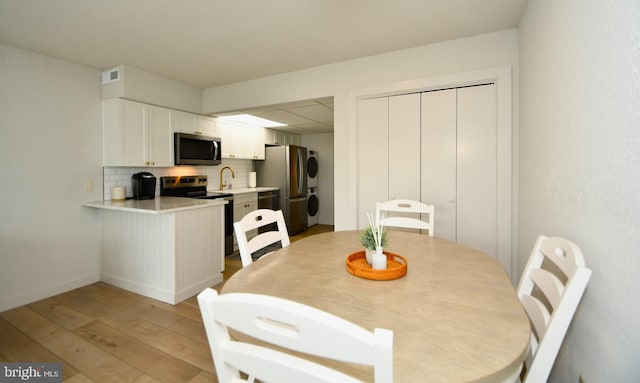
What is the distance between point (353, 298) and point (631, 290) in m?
0.79

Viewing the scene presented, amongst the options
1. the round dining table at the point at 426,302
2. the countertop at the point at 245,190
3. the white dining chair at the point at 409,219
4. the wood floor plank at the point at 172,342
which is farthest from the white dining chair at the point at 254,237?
the countertop at the point at 245,190

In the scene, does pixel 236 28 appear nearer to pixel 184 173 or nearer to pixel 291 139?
pixel 184 173

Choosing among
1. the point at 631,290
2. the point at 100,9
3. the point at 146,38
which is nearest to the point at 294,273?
the point at 631,290

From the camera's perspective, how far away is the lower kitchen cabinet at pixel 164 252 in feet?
8.90

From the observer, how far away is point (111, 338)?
6.98ft

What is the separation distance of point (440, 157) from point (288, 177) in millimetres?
3228

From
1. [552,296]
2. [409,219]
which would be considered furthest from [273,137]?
[552,296]

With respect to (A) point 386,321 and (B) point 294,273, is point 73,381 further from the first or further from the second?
(A) point 386,321

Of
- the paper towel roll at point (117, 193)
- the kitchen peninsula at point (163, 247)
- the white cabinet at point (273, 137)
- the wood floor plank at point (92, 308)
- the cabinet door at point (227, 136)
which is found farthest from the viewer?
the white cabinet at point (273, 137)

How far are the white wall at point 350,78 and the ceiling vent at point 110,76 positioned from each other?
Result: 1.17 metres

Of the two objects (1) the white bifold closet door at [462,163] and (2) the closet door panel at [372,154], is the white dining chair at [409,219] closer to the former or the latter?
(1) the white bifold closet door at [462,163]

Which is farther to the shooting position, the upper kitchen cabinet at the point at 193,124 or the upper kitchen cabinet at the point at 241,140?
the upper kitchen cabinet at the point at 241,140

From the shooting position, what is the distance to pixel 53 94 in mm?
2885

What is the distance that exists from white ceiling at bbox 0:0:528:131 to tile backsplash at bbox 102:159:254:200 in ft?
3.90
